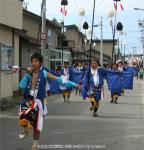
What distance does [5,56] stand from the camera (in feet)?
65.4

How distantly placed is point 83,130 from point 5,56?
868 cm

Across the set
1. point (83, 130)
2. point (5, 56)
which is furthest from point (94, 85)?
point (5, 56)

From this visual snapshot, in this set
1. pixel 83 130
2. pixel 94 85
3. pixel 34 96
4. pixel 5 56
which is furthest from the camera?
pixel 5 56

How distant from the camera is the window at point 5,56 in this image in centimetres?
1938

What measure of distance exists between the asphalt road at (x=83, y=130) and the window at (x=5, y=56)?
3086mm

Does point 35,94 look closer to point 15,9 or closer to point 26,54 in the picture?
point 15,9

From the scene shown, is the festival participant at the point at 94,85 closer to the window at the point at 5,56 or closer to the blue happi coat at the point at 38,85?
the window at the point at 5,56

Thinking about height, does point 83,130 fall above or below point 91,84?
below

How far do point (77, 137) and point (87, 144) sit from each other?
0.86m

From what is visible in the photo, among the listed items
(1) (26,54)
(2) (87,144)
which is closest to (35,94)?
(2) (87,144)

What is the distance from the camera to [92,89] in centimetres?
1534

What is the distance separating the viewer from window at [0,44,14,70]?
19375 millimetres

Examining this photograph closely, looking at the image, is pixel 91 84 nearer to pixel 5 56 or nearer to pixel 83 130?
pixel 83 130

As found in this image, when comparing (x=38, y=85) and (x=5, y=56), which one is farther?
(x=5, y=56)
